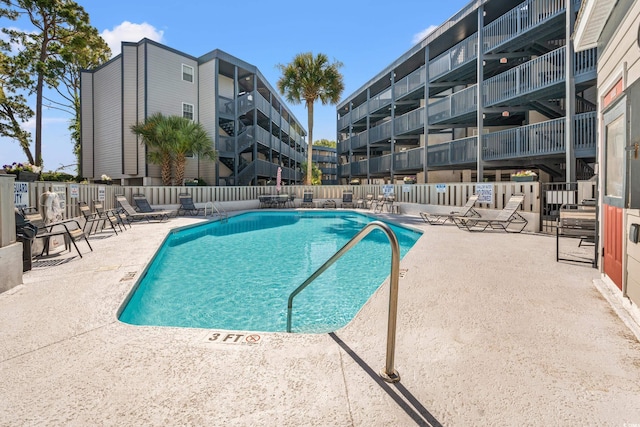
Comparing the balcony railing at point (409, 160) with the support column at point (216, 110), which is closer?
the balcony railing at point (409, 160)

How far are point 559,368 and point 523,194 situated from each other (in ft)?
30.6

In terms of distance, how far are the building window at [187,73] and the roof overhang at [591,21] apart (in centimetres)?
2270

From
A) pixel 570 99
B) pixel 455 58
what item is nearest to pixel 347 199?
pixel 455 58

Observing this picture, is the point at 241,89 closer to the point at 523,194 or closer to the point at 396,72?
the point at 396,72

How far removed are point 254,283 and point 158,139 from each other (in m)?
15.8

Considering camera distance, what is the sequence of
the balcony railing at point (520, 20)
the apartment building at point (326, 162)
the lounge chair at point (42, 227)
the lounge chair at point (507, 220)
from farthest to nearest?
the apartment building at point (326, 162)
the balcony railing at point (520, 20)
the lounge chair at point (507, 220)
the lounge chair at point (42, 227)

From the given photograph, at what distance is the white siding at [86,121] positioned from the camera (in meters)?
22.7

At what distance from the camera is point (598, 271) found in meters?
5.00

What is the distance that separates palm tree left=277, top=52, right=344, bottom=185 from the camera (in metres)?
22.8

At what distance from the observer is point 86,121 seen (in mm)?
22844

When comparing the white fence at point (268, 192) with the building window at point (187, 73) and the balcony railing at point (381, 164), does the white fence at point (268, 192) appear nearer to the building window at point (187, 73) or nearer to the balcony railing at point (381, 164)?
the balcony railing at point (381, 164)

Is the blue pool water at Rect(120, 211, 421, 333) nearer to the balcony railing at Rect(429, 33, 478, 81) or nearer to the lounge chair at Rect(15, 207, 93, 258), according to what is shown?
the lounge chair at Rect(15, 207, 93, 258)

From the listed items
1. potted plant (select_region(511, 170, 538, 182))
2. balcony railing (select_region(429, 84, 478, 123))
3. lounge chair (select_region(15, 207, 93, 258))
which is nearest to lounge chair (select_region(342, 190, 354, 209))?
balcony railing (select_region(429, 84, 478, 123))

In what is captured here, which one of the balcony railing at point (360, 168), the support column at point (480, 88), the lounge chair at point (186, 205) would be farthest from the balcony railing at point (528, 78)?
the lounge chair at point (186, 205)
